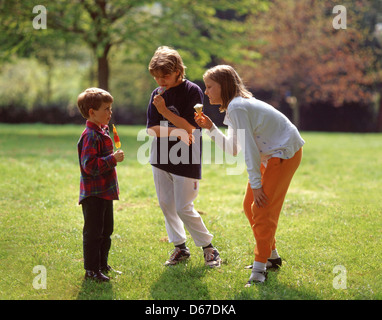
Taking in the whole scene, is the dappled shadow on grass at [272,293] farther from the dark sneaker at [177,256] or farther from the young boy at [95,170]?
the young boy at [95,170]

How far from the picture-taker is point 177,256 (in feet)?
14.5

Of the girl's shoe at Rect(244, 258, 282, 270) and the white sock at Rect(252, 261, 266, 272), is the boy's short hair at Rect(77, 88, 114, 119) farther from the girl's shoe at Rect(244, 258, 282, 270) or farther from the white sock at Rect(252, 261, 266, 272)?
the girl's shoe at Rect(244, 258, 282, 270)

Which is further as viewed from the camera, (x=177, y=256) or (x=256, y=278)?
(x=177, y=256)

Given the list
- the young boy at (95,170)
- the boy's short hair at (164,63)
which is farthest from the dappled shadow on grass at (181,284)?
the boy's short hair at (164,63)

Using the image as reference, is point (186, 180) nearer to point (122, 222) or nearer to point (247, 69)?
point (122, 222)

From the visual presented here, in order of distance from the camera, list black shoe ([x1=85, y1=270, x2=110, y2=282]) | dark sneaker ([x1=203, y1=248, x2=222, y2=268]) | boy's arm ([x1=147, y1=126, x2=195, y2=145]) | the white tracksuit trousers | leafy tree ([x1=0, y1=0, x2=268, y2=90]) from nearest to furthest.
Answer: black shoe ([x1=85, y1=270, x2=110, y2=282])
boy's arm ([x1=147, y1=126, x2=195, y2=145])
the white tracksuit trousers
dark sneaker ([x1=203, y1=248, x2=222, y2=268])
leafy tree ([x1=0, y1=0, x2=268, y2=90])

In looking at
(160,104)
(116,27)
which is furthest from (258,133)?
(116,27)

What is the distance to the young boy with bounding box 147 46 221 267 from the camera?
3906 millimetres

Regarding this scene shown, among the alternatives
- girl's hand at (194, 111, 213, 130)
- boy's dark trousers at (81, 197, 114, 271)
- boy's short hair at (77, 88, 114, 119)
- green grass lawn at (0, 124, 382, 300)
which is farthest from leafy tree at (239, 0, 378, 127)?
boy's dark trousers at (81, 197, 114, 271)

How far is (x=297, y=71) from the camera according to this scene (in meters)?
24.3

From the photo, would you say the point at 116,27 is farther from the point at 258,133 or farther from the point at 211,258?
the point at 258,133

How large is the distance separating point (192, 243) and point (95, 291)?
58.0 inches

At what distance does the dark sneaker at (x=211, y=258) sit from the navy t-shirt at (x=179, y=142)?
2.49 ft
